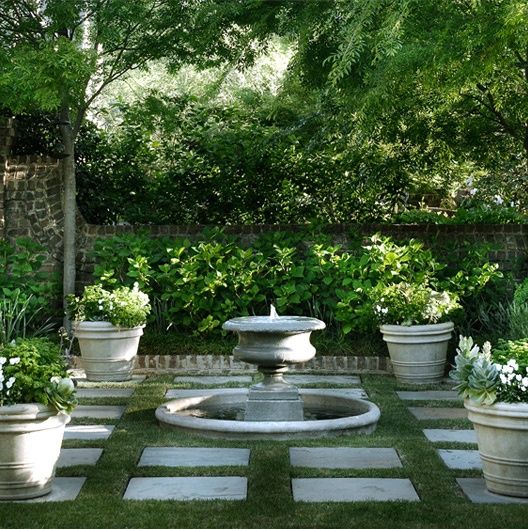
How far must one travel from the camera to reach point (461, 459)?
7.27 m

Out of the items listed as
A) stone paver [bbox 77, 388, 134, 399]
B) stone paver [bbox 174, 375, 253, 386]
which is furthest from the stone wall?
stone paver [bbox 77, 388, 134, 399]

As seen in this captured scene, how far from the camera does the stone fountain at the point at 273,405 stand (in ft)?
26.1

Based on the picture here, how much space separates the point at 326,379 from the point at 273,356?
2710 mm

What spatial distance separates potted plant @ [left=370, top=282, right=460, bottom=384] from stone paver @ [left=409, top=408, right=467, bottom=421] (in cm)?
155

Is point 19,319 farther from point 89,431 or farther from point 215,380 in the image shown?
point 89,431

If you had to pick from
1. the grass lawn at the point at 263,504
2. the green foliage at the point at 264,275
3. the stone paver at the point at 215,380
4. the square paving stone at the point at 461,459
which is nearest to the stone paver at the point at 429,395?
the green foliage at the point at 264,275

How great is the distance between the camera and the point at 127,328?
10977 millimetres

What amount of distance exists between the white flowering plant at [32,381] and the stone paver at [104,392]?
3636 mm

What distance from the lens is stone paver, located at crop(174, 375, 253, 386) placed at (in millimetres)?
10664

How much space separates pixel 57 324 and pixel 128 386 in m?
2.29

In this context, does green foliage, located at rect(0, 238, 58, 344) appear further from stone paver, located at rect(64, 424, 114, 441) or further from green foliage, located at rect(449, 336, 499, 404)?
green foliage, located at rect(449, 336, 499, 404)

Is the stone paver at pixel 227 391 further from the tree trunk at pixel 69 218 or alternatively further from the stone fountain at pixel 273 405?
the tree trunk at pixel 69 218

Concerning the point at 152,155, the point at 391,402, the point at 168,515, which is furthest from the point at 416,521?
the point at 152,155

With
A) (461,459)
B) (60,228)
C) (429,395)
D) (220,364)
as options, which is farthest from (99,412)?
(60,228)
